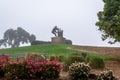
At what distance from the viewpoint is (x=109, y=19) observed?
34094mm

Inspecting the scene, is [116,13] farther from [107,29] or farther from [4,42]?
[4,42]

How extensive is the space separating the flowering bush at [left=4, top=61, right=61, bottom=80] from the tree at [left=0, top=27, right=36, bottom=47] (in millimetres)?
67702

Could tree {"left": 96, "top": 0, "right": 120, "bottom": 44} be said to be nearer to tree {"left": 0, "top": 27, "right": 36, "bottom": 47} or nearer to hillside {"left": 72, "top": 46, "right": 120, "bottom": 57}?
hillside {"left": 72, "top": 46, "right": 120, "bottom": 57}

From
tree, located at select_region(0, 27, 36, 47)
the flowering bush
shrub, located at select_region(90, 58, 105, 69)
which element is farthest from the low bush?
tree, located at select_region(0, 27, 36, 47)

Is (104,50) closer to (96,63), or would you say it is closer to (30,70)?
(96,63)

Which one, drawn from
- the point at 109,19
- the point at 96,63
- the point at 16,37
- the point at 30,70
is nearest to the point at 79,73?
the point at 30,70

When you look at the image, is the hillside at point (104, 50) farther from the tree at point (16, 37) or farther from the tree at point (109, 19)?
the tree at point (16, 37)

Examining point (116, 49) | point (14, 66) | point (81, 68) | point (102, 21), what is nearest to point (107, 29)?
point (102, 21)

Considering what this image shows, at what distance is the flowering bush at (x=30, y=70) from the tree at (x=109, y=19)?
57.7 feet

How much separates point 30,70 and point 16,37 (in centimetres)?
6974

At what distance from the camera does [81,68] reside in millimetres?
16391

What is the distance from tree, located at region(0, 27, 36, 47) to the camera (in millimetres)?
83312

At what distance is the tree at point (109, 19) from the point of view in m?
32.6

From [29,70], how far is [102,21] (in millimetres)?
19732
